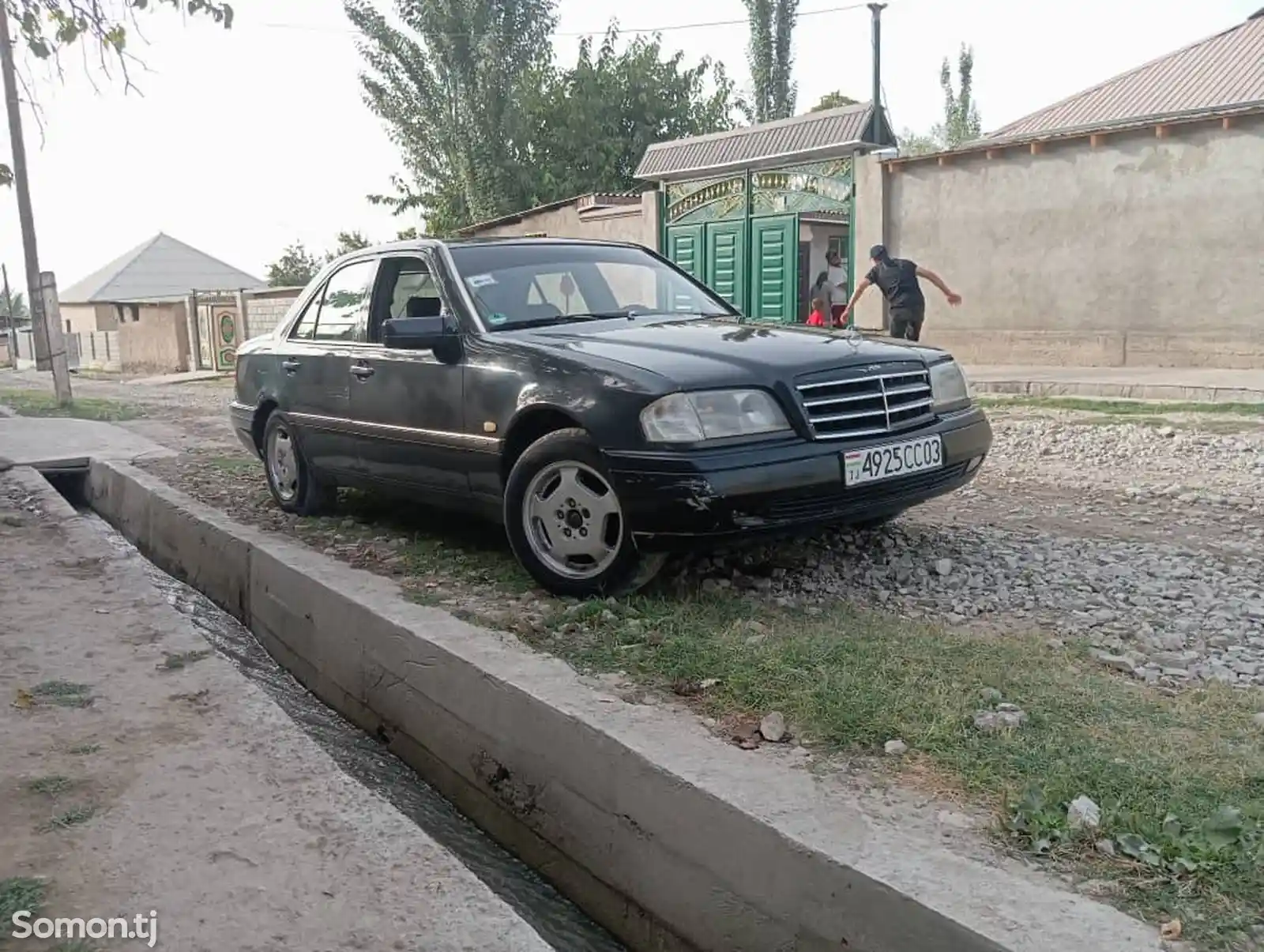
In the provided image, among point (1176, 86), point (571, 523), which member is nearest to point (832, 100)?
point (1176, 86)

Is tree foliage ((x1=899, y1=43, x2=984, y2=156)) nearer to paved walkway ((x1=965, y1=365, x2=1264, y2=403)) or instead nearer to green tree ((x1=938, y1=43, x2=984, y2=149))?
green tree ((x1=938, y1=43, x2=984, y2=149))

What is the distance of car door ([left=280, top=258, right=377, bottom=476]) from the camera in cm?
544

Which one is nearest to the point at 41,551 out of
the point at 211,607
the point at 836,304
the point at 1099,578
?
the point at 211,607

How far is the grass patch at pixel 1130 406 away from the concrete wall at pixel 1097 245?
2762 mm

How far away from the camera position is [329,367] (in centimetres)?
557

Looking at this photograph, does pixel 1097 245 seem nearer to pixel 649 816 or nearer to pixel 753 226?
pixel 753 226

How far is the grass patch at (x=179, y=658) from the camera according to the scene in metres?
3.81

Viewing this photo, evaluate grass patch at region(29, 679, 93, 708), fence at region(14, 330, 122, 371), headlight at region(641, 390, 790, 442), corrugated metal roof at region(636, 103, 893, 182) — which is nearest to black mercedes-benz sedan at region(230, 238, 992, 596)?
headlight at region(641, 390, 790, 442)

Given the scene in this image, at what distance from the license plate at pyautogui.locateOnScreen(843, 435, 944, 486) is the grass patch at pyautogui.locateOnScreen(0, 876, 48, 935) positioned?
8.63ft

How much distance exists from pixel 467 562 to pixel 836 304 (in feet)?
37.0

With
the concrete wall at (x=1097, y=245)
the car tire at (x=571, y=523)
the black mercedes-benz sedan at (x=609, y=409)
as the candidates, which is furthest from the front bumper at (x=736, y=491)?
the concrete wall at (x=1097, y=245)

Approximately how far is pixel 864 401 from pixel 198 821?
Result: 8.41 feet

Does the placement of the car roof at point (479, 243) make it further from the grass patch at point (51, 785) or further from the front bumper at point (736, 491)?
the grass patch at point (51, 785)

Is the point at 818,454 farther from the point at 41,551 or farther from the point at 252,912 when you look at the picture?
the point at 41,551
